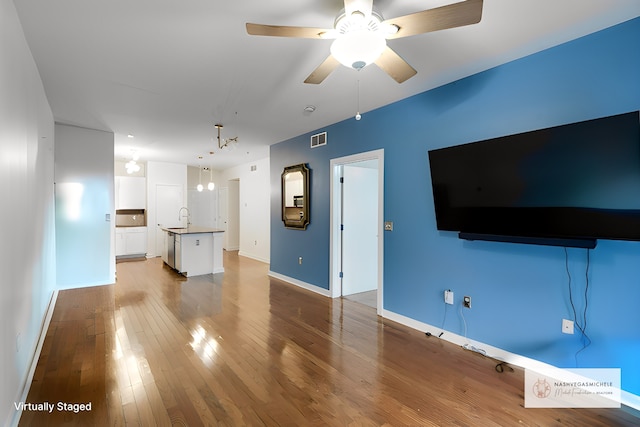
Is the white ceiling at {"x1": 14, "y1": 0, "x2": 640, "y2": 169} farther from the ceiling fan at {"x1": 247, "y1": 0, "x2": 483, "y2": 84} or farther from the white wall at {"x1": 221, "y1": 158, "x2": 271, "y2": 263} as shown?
the white wall at {"x1": 221, "y1": 158, "x2": 271, "y2": 263}

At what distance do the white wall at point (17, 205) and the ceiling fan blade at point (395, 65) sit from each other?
227cm

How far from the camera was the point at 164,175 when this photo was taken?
8.02 meters

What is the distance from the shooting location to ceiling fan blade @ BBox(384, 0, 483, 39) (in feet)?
4.65

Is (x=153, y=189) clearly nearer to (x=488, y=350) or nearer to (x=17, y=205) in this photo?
(x=17, y=205)

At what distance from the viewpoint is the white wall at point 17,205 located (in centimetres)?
169

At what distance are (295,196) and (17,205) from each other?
12.1 ft

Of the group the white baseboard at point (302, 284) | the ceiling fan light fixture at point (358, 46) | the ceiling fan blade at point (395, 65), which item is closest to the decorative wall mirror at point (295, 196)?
the white baseboard at point (302, 284)

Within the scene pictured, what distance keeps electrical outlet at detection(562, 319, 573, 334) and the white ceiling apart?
2229 mm

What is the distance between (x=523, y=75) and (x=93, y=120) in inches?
217

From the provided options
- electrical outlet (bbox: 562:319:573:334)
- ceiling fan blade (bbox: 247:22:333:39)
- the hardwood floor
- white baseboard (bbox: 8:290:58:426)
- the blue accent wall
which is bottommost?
the hardwood floor

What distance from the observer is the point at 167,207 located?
26.6 feet

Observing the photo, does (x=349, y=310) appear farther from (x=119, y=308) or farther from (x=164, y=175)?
(x=164, y=175)

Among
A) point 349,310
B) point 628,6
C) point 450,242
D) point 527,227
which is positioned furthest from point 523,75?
point 349,310

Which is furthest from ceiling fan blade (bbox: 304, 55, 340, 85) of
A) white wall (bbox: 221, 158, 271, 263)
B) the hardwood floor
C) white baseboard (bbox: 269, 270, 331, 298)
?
white wall (bbox: 221, 158, 271, 263)
